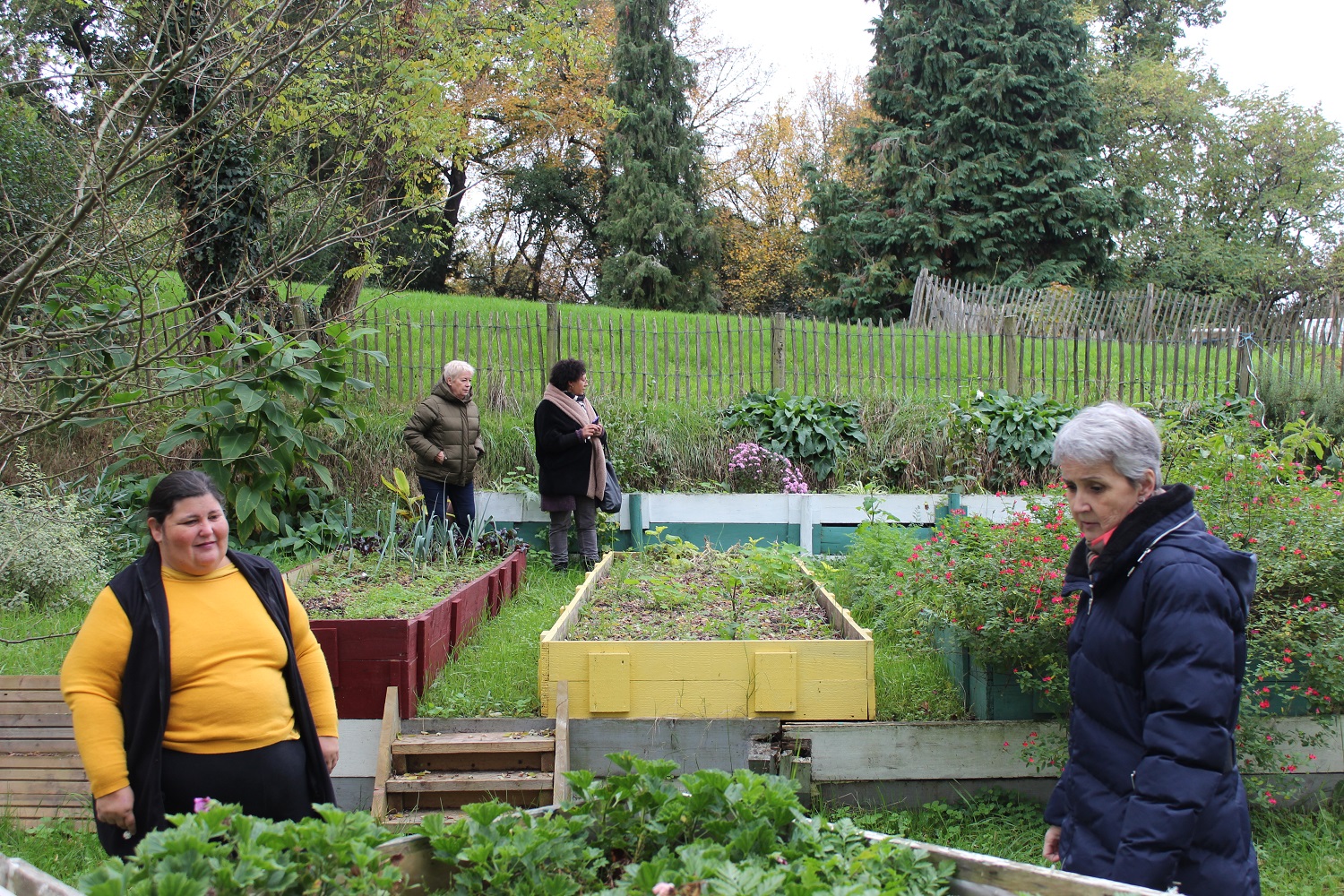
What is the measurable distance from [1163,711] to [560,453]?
5.79 m

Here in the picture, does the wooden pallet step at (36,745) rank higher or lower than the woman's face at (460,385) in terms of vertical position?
lower

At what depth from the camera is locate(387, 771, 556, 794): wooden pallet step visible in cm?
366

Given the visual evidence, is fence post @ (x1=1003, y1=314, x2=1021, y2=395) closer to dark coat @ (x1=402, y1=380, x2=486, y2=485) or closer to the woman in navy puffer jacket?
dark coat @ (x1=402, y1=380, x2=486, y2=485)

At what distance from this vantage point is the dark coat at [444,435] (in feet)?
23.6

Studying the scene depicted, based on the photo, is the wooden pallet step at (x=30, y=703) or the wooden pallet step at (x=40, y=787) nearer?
the wooden pallet step at (x=40, y=787)

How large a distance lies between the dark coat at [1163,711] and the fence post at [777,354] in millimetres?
8575

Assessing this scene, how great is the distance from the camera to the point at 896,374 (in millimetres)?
10852

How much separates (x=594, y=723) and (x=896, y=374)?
7787 mm

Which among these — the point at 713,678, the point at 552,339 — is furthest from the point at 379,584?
the point at 552,339

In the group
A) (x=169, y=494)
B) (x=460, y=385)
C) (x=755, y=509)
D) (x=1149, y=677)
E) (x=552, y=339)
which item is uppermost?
(x=552, y=339)

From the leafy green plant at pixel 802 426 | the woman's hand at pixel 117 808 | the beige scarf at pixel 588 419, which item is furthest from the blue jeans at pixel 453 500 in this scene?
the woman's hand at pixel 117 808

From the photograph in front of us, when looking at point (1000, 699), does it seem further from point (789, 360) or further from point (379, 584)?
point (789, 360)

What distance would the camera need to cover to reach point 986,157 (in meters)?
22.0

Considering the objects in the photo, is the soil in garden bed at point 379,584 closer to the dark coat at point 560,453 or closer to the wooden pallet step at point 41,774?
the dark coat at point 560,453
